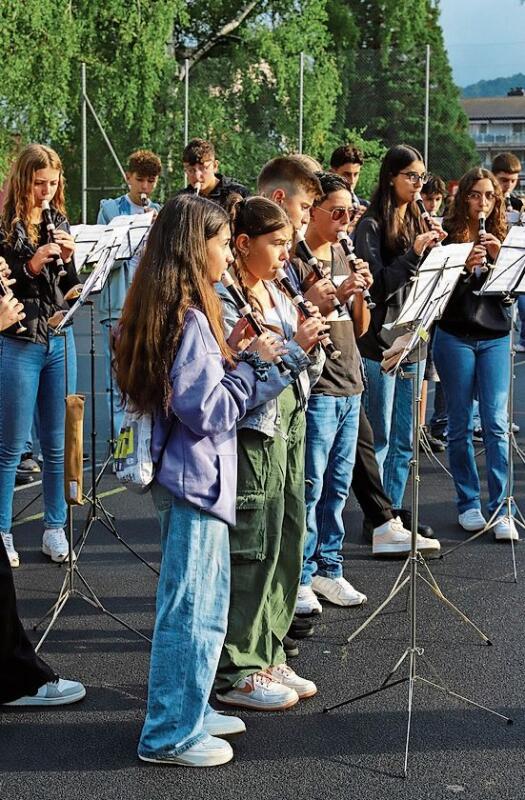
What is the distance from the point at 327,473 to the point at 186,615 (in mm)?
2042

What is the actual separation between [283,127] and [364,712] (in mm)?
24814

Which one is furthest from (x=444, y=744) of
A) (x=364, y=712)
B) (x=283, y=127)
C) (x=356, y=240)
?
(x=283, y=127)

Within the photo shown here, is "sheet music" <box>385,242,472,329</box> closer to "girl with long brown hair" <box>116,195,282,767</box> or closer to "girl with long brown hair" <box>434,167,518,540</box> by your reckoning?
"girl with long brown hair" <box>116,195,282,767</box>

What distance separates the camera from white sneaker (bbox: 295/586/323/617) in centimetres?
550

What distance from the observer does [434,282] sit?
16.7 ft

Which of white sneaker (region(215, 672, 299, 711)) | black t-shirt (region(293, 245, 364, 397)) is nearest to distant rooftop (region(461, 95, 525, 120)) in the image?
black t-shirt (region(293, 245, 364, 397))

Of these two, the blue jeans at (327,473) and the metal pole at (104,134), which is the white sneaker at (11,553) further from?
A: the metal pole at (104,134)

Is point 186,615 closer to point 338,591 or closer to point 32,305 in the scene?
point 338,591

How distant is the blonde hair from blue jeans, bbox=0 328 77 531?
0.54m

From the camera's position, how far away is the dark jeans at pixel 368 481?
6.32 m

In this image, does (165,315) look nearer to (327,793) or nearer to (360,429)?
(327,793)

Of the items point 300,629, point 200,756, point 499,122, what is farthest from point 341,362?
point 499,122

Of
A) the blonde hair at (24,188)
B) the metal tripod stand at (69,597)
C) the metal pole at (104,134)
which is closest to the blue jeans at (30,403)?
the blonde hair at (24,188)

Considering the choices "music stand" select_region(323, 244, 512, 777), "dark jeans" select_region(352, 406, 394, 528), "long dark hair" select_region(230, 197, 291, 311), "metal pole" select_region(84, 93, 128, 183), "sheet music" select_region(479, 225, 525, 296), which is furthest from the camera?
"metal pole" select_region(84, 93, 128, 183)
